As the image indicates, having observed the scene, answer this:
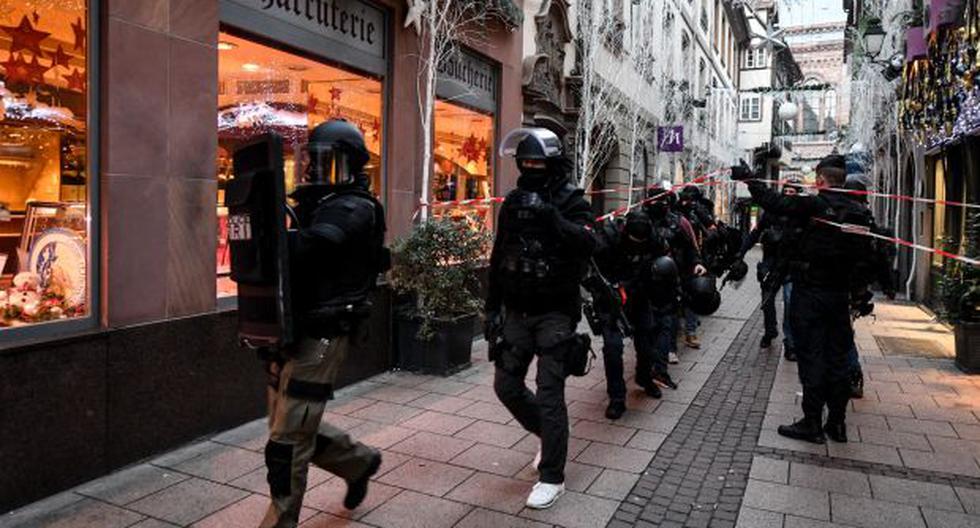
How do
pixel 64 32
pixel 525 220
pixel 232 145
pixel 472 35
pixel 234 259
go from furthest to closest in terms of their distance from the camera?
pixel 472 35
pixel 232 145
pixel 64 32
pixel 525 220
pixel 234 259

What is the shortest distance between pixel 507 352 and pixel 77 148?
2709mm

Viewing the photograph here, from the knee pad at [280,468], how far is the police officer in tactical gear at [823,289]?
11.8 ft

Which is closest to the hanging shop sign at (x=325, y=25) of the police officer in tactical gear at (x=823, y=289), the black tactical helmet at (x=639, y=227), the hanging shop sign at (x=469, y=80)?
the hanging shop sign at (x=469, y=80)

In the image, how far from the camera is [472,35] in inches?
342

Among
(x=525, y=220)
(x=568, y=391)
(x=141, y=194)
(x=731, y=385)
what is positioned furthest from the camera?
(x=731, y=385)

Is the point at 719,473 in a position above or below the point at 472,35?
below

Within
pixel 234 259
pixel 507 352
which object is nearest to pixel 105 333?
pixel 234 259

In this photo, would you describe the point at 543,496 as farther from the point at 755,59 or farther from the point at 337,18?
the point at 755,59

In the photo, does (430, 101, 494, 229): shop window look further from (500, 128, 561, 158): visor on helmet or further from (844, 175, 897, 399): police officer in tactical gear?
(500, 128, 561, 158): visor on helmet

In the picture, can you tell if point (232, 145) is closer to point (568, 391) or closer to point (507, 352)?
point (507, 352)

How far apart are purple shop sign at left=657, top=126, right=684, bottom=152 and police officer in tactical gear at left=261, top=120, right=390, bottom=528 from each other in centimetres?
1353

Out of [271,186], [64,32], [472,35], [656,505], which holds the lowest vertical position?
[656,505]

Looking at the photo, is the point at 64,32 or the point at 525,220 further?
the point at 64,32

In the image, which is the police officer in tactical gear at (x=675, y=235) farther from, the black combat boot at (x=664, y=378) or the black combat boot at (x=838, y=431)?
the black combat boot at (x=838, y=431)
